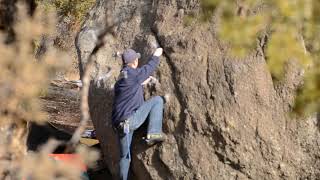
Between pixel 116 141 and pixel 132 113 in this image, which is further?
pixel 116 141

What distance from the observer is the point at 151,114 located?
8.48m

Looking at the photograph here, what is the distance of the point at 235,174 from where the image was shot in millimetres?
8367

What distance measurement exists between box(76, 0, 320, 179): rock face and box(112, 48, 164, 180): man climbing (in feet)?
0.56

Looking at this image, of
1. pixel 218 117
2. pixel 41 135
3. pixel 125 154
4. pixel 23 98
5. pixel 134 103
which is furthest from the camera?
pixel 41 135

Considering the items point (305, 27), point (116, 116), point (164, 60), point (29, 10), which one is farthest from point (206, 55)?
point (305, 27)

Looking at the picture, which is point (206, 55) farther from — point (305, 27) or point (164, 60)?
point (305, 27)

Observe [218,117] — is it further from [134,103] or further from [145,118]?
[134,103]

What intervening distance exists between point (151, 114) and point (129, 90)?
0.37 meters

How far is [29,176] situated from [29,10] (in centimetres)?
110

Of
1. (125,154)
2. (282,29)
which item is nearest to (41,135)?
(125,154)

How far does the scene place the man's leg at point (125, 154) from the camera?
8633 millimetres

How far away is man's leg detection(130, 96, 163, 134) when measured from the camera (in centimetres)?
844

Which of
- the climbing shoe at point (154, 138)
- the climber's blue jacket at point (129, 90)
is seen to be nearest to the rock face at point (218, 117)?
the climbing shoe at point (154, 138)

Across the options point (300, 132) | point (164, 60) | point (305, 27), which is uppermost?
point (305, 27)
